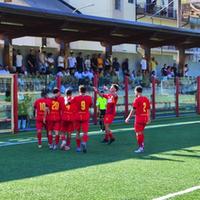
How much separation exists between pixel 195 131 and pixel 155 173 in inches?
381

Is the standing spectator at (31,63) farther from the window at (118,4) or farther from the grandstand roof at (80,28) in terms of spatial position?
the window at (118,4)

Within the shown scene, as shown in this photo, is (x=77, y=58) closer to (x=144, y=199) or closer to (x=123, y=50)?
(x=123, y=50)

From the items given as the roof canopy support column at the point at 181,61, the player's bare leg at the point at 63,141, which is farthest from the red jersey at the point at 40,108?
the roof canopy support column at the point at 181,61

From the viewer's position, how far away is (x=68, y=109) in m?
14.5

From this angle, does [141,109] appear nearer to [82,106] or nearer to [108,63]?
[82,106]

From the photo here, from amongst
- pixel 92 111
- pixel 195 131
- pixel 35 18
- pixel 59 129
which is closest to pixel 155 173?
pixel 59 129

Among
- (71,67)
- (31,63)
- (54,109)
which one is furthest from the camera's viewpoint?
(71,67)

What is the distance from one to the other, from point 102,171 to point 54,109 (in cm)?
406

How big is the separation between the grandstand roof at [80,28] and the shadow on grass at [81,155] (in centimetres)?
762

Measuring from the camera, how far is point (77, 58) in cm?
3102

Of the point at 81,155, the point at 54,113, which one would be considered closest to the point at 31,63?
the point at 54,113

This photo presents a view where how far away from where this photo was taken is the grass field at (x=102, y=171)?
29.2 ft

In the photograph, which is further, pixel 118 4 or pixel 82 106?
pixel 118 4

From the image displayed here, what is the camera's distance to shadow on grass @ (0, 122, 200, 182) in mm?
11438
